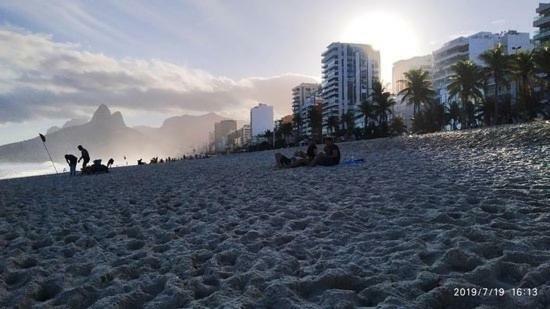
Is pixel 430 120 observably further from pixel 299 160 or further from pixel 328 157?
pixel 328 157

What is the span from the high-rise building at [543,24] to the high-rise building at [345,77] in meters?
74.2

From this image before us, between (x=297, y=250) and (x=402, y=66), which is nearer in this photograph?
(x=297, y=250)

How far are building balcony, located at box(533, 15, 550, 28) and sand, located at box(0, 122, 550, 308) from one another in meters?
84.0

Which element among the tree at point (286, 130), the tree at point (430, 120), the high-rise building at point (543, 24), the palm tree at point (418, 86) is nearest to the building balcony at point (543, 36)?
the high-rise building at point (543, 24)

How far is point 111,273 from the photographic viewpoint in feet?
14.4

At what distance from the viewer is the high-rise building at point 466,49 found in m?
114

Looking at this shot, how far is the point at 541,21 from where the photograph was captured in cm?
7944

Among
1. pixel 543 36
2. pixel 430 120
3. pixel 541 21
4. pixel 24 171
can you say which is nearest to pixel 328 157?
pixel 430 120

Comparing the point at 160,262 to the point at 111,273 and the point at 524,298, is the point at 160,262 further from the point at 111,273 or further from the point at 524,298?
the point at 524,298

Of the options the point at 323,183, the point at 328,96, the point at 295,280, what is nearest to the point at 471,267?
the point at 295,280

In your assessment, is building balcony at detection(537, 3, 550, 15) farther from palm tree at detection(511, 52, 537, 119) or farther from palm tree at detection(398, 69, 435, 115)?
palm tree at detection(511, 52, 537, 119)

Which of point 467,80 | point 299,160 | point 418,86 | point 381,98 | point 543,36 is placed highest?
point 543,36

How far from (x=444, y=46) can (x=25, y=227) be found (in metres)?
133

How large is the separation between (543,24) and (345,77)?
81872 millimetres
